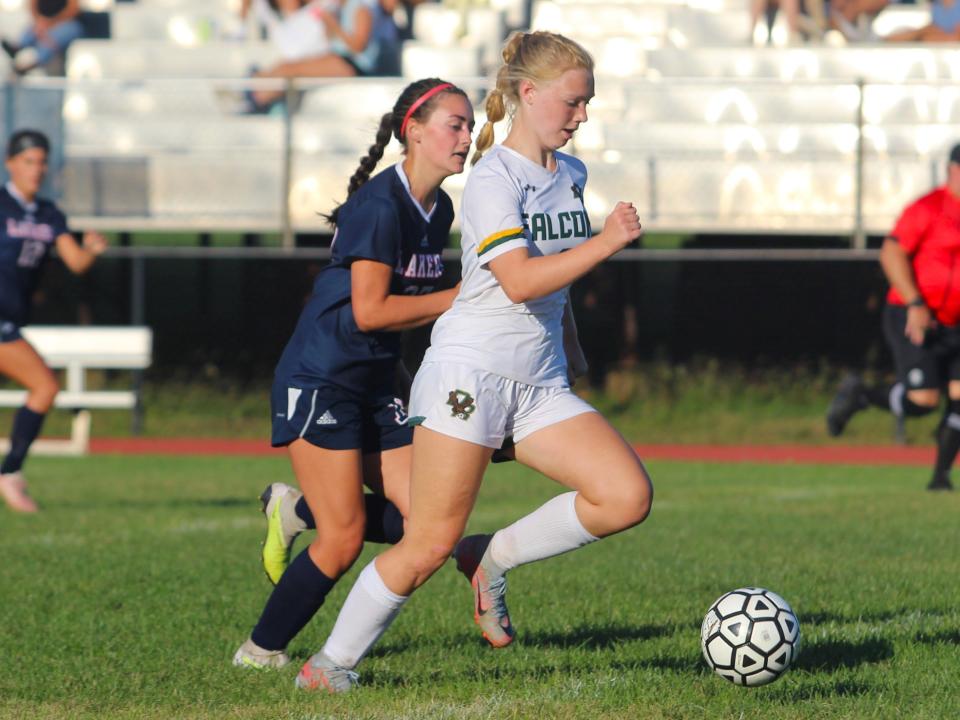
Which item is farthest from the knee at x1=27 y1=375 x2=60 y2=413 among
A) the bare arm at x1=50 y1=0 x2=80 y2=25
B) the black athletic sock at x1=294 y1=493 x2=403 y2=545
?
the bare arm at x1=50 y1=0 x2=80 y2=25

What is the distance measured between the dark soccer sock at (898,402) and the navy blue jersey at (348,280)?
672cm

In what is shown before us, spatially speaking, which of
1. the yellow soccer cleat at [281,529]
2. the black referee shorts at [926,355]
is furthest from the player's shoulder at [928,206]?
the yellow soccer cleat at [281,529]

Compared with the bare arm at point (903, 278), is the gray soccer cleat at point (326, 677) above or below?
below

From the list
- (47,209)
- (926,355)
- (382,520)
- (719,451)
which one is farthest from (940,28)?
(382,520)

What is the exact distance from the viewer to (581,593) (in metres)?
6.45

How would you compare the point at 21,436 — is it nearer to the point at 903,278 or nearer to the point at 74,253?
the point at 74,253

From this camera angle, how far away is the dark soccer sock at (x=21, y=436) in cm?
968

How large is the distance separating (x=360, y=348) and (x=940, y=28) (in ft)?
53.0

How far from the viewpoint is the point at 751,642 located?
435cm

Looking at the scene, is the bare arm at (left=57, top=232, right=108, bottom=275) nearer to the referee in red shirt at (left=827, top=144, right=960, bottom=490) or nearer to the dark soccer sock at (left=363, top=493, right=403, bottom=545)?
the dark soccer sock at (left=363, top=493, right=403, bottom=545)

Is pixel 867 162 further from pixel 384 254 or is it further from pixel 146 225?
pixel 384 254

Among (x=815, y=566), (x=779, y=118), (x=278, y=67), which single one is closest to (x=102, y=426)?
(x=278, y=67)

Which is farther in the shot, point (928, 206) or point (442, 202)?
point (928, 206)

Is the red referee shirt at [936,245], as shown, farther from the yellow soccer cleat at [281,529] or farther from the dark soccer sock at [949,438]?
the yellow soccer cleat at [281,529]
